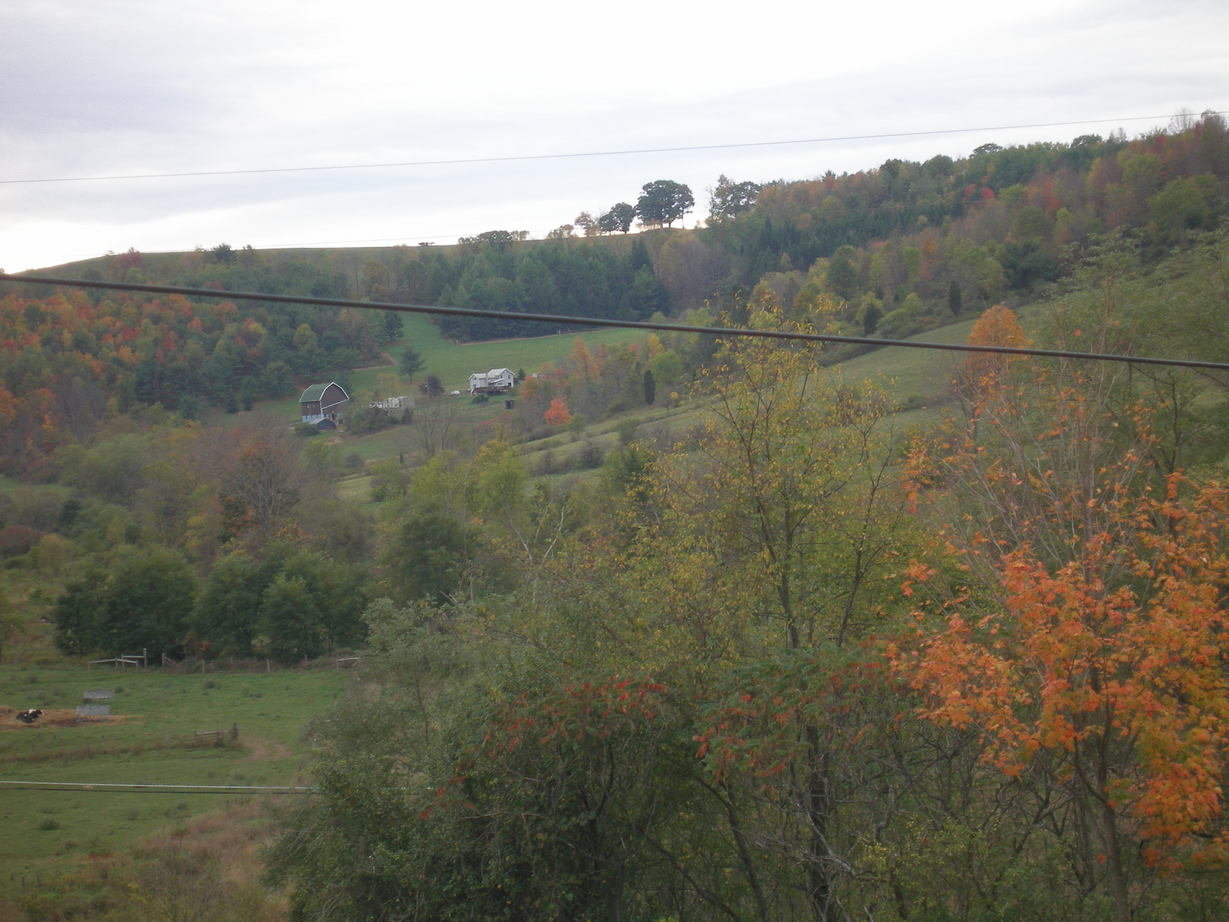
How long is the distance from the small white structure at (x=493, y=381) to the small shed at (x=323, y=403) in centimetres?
776

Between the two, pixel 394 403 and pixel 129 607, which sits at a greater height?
pixel 394 403

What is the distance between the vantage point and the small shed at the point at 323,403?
50.3m

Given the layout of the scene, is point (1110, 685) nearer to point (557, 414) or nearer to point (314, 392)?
point (314, 392)

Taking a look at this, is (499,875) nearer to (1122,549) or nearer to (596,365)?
(1122,549)

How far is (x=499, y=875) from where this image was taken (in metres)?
9.41

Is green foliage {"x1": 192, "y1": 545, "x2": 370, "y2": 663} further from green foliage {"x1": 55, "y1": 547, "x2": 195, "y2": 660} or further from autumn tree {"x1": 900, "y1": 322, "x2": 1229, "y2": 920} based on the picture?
autumn tree {"x1": 900, "y1": 322, "x2": 1229, "y2": 920}

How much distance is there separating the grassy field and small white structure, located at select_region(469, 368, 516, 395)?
73.1ft

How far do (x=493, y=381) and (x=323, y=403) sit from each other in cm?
1059

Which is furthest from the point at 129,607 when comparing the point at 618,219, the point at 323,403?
the point at 618,219

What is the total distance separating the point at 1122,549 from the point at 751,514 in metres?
5.51

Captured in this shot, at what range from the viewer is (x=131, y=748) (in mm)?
28578

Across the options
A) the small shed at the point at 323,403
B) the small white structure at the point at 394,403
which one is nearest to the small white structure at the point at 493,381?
the small white structure at the point at 394,403

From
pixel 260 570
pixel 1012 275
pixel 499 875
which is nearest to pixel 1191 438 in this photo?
pixel 499 875

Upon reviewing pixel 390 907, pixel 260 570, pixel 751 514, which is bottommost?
pixel 260 570
